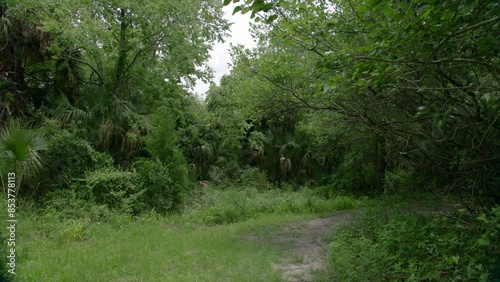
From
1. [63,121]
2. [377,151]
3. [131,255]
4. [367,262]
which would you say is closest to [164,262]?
[131,255]

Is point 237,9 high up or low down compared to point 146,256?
up

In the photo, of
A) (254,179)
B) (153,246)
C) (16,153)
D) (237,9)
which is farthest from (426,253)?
(254,179)

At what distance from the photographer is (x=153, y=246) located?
19.8 feet

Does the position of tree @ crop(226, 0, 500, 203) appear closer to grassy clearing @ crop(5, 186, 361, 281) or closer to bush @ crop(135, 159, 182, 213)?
grassy clearing @ crop(5, 186, 361, 281)

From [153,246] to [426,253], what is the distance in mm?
4277

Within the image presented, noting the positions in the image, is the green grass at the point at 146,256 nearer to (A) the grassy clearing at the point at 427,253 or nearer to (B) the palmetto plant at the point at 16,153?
(A) the grassy clearing at the point at 427,253

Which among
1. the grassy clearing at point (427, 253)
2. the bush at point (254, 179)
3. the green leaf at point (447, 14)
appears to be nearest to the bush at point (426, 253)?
the grassy clearing at point (427, 253)

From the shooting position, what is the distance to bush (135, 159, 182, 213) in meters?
9.76

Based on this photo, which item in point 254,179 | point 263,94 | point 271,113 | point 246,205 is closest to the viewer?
point 263,94

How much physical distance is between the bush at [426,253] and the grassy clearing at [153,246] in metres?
1.08

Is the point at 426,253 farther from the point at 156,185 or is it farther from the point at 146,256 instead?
the point at 156,185

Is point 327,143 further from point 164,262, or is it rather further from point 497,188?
point 164,262

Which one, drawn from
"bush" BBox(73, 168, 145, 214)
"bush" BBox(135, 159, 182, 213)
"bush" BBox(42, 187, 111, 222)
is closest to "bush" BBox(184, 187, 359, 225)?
"bush" BBox(135, 159, 182, 213)

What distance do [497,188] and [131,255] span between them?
18.2 feet
